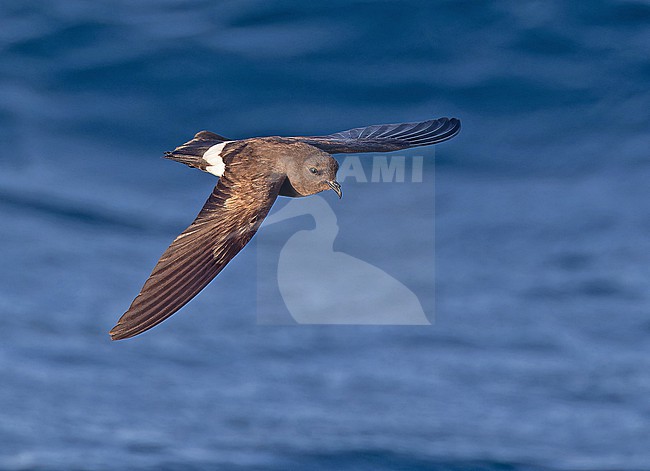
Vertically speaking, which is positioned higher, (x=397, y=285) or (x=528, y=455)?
(x=397, y=285)

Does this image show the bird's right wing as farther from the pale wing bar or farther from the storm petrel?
the pale wing bar

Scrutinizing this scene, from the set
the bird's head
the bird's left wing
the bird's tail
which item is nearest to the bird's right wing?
the bird's head

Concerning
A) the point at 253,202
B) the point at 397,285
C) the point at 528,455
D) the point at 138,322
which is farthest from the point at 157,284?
the point at 528,455

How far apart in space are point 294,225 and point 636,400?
4875 millimetres

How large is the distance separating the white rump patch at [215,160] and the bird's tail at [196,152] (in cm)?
3

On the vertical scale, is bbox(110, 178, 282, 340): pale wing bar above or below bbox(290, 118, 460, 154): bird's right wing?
below

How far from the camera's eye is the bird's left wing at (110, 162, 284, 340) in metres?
6.96

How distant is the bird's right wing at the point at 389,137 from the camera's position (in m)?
8.89

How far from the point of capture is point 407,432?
15.3 meters

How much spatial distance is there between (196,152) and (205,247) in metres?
1.23

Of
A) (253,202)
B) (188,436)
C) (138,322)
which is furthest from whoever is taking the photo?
(188,436)

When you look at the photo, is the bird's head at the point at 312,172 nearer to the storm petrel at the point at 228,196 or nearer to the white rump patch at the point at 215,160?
the storm petrel at the point at 228,196

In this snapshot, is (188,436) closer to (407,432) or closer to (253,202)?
(407,432)

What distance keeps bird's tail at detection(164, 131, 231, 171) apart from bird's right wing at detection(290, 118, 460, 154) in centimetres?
64
